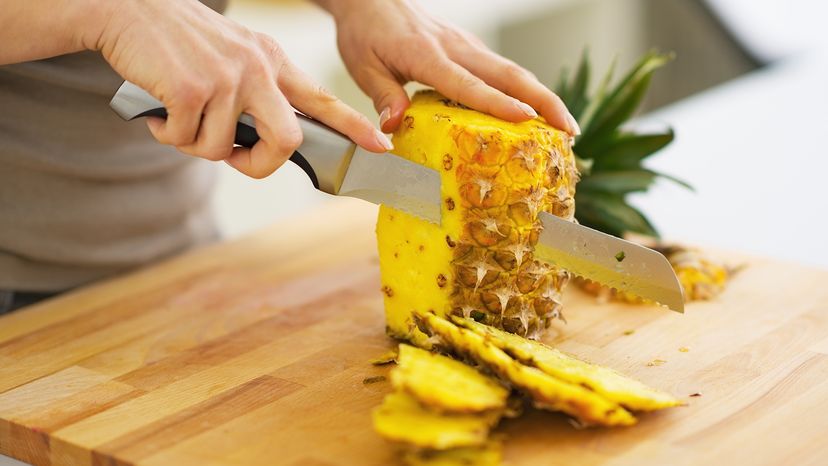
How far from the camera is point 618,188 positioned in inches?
71.6

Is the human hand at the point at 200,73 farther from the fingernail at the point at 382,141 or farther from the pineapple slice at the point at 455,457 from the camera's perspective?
the pineapple slice at the point at 455,457

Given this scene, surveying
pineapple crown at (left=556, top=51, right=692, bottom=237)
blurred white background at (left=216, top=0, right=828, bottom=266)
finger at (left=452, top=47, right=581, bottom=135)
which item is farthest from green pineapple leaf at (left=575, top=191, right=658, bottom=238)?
blurred white background at (left=216, top=0, right=828, bottom=266)

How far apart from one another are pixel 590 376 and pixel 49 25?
2.98 ft

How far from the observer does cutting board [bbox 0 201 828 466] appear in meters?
1.20

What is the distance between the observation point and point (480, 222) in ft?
4.57

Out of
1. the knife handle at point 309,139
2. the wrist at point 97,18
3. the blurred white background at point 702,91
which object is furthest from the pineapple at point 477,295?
the blurred white background at point 702,91

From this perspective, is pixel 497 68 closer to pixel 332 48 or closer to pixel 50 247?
pixel 50 247

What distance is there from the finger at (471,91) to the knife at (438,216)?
0.15 m

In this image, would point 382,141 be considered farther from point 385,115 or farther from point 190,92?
point 190,92

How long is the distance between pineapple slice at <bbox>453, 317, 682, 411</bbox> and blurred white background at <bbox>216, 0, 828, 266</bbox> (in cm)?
95

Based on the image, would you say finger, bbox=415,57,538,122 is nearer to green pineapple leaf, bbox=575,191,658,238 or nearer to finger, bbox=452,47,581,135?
finger, bbox=452,47,581,135

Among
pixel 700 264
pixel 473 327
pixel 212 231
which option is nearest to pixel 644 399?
pixel 473 327

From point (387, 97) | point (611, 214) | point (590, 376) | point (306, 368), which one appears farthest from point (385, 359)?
point (611, 214)

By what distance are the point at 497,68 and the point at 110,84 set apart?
69cm
